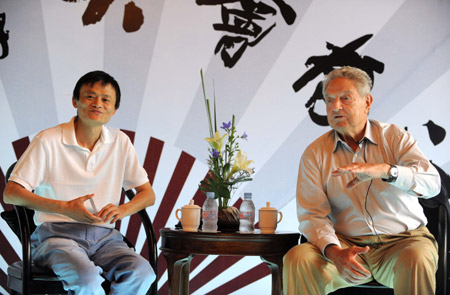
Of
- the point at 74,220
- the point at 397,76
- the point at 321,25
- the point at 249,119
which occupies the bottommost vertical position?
the point at 74,220

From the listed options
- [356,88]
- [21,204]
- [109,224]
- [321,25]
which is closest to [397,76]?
[321,25]

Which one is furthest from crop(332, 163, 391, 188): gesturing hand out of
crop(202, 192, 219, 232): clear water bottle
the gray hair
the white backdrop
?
the white backdrop

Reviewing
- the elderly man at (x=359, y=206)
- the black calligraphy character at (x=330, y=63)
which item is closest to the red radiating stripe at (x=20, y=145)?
the black calligraphy character at (x=330, y=63)

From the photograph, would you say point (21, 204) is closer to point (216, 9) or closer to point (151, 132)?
point (151, 132)

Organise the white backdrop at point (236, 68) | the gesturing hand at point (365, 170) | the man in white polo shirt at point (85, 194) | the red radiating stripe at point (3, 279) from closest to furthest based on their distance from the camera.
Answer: the gesturing hand at point (365, 170) < the man in white polo shirt at point (85, 194) < the red radiating stripe at point (3, 279) < the white backdrop at point (236, 68)

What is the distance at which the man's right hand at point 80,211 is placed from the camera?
202cm

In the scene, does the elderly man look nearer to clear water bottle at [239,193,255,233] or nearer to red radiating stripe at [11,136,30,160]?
clear water bottle at [239,193,255,233]

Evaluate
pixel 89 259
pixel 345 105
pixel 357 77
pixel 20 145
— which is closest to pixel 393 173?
pixel 345 105

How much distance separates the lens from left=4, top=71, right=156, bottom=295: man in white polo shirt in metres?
1.99

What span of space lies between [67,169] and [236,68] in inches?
60.5

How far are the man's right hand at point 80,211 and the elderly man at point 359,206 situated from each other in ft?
2.70

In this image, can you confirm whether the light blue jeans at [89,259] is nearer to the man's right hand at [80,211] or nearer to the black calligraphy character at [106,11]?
the man's right hand at [80,211]

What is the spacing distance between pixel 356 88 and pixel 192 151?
141 cm

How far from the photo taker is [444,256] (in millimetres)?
2074
